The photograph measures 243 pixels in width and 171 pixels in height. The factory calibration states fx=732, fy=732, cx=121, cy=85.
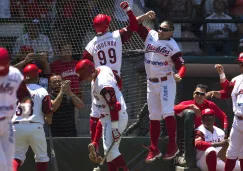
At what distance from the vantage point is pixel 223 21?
12.5m

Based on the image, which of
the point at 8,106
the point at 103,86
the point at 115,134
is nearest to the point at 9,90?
the point at 8,106

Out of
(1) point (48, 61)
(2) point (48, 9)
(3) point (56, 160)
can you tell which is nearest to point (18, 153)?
(3) point (56, 160)

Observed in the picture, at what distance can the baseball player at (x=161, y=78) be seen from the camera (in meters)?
9.63

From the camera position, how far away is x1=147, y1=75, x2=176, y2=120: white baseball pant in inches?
378

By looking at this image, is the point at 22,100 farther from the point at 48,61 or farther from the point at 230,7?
the point at 230,7

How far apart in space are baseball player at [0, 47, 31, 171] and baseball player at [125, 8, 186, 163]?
2.98 metres

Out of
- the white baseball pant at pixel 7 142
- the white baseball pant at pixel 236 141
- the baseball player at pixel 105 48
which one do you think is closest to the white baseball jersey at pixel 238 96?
the white baseball pant at pixel 236 141

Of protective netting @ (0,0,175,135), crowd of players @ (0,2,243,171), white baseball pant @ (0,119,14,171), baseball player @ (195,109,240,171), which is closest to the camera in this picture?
white baseball pant @ (0,119,14,171)

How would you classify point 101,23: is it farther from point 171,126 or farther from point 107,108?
point 171,126

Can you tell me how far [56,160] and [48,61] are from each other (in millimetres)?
1583

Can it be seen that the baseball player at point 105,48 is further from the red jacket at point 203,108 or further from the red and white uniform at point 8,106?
the red and white uniform at point 8,106

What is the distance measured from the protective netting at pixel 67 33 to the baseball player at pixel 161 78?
4.84ft

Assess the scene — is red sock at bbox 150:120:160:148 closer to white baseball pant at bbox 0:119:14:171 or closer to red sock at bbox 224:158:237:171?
red sock at bbox 224:158:237:171

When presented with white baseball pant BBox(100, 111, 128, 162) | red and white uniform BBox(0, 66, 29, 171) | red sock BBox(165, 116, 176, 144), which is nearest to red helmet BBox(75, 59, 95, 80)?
white baseball pant BBox(100, 111, 128, 162)
